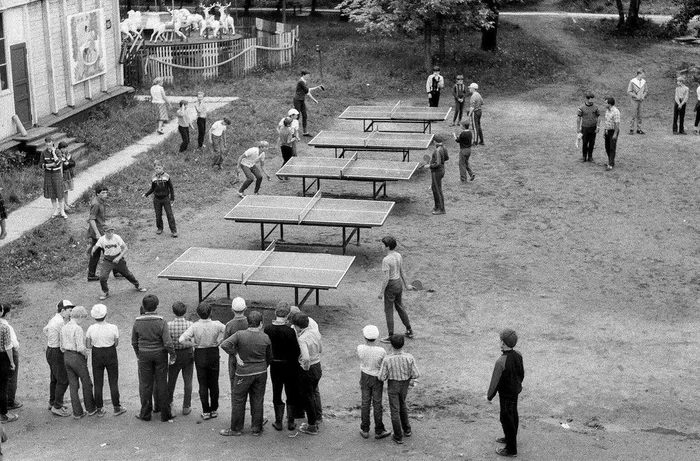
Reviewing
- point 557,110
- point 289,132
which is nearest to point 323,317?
point 289,132

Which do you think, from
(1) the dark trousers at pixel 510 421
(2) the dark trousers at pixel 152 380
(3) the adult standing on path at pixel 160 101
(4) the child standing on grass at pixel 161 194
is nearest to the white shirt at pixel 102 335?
(2) the dark trousers at pixel 152 380

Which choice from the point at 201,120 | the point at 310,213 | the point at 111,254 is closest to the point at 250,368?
the point at 111,254

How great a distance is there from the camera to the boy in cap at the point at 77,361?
13188mm

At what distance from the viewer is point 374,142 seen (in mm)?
26469

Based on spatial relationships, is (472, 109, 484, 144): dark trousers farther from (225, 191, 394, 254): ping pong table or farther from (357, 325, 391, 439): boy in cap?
(357, 325, 391, 439): boy in cap

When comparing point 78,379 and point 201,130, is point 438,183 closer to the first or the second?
point 201,130

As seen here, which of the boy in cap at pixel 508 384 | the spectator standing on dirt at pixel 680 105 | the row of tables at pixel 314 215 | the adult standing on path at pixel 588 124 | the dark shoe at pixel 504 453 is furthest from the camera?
the spectator standing on dirt at pixel 680 105

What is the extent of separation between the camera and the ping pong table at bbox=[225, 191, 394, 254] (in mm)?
19703

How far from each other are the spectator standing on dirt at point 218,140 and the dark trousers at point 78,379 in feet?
40.7

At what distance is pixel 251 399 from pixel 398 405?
1823 mm

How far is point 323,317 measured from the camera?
55.8 feet

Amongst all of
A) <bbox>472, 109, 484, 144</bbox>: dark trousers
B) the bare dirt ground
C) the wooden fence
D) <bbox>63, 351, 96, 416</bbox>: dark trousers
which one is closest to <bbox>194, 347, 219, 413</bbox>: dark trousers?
the bare dirt ground

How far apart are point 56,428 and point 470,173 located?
549 inches

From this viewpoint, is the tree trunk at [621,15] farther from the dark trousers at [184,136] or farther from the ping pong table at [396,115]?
the dark trousers at [184,136]
